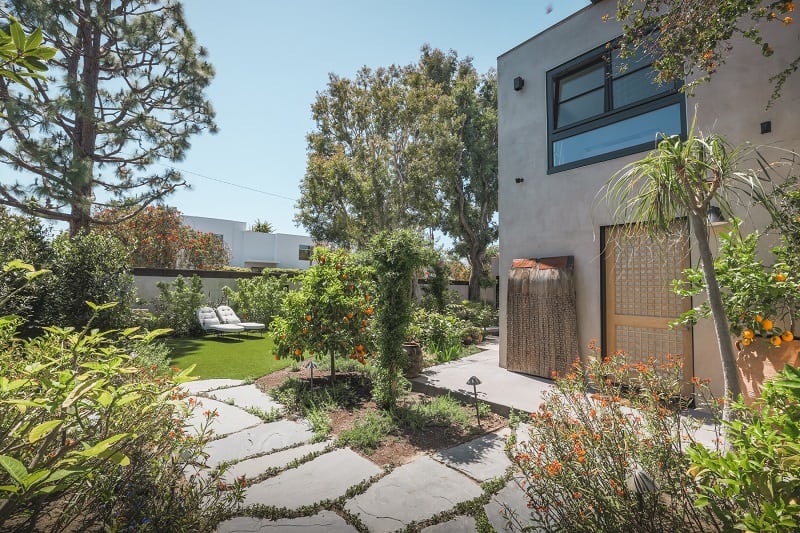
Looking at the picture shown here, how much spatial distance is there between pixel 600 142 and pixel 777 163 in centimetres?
202

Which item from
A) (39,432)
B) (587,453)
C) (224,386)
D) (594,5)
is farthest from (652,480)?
(594,5)

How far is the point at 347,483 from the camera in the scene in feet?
9.39

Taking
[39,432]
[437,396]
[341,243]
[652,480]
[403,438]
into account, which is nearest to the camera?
[39,432]

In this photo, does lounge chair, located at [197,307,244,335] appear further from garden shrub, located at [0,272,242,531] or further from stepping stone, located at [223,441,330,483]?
garden shrub, located at [0,272,242,531]

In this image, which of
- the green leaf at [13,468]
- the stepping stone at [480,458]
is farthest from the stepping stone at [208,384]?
the green leaf at [13,468]

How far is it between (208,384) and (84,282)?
11.9ft

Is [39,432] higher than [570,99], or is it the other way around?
[570,99]

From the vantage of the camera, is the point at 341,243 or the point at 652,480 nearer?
the point at 652,480

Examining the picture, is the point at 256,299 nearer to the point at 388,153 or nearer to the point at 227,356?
the point at 227,356

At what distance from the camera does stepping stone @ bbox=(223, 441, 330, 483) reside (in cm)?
300

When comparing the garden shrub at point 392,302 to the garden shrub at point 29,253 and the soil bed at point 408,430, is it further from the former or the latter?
the garden shrub at point 29,253

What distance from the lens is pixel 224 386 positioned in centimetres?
540

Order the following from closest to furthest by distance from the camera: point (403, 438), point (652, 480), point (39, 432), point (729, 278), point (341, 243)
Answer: point (39, 432) < point (652, 480) < point (729, 278) < point (403, 438) < point (341, 243)

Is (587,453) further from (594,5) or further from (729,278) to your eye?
(594,5)
